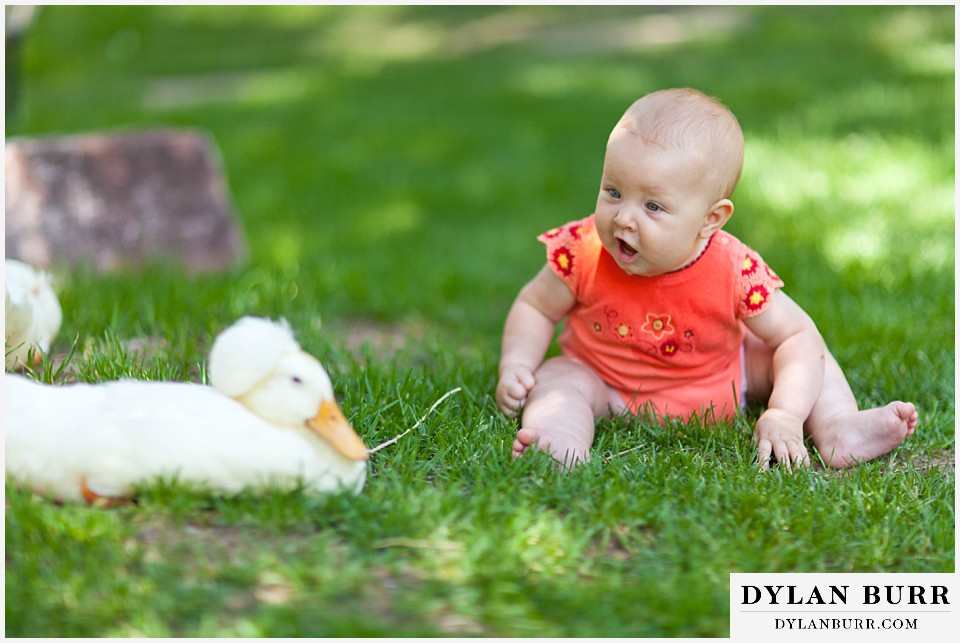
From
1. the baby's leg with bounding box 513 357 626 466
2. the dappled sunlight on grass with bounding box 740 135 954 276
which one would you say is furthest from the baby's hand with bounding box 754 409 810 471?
the dappled sunlight on grass with bounding box 740 135 954 276

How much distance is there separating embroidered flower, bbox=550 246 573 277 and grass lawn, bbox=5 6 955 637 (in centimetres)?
42

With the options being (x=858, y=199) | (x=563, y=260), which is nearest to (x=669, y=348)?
(x=563, y=260)

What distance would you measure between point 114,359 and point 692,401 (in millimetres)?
1505

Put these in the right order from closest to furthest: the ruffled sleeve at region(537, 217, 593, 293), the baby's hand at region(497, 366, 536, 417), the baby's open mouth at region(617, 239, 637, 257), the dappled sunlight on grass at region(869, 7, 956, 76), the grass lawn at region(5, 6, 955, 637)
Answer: the grass lawn at region(5, 6, 955, 637), the baby's open mouth at region(617, 239, 637, 257), the baby's hand at region(497, 366, 536, 417), the ruffled sleeve at region(537, 217, 593, 293), the dappled sunlight on grass at region(869, 7, 956, 76)

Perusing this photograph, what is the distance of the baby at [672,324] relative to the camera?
2.63 metres

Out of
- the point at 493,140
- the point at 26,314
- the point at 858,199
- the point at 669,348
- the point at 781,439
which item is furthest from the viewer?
the point at 493,140

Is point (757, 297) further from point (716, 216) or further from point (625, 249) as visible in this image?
point (625, 249)

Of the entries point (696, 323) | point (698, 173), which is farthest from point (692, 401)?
point (698, 173)

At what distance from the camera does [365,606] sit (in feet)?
6.38

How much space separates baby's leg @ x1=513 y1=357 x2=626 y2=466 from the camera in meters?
2.56

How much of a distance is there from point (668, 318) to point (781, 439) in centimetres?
43

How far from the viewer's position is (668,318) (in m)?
2.88

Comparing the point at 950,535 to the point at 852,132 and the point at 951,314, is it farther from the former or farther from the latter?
the point at 852,132

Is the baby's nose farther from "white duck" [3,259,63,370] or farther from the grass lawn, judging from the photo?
"white duck" [3,259,63,370]
